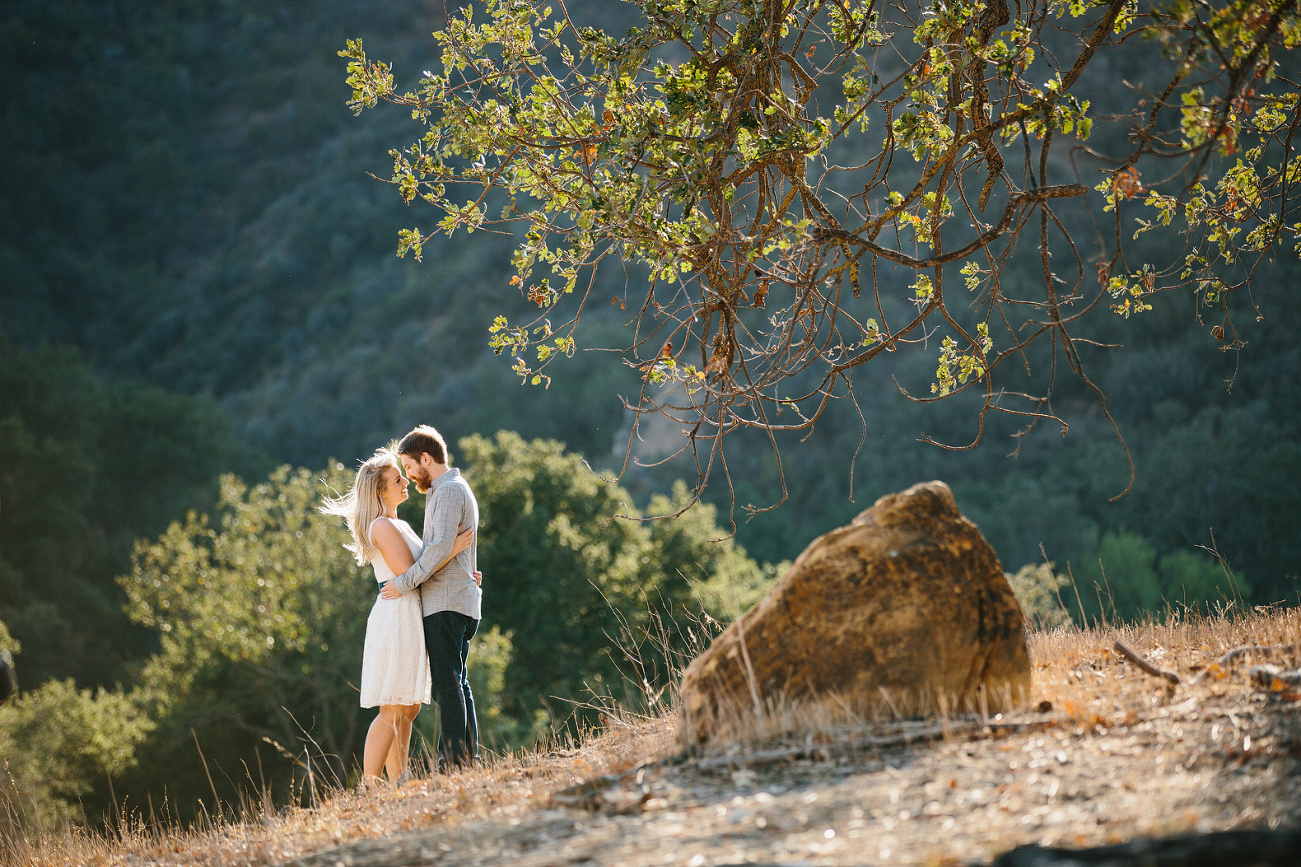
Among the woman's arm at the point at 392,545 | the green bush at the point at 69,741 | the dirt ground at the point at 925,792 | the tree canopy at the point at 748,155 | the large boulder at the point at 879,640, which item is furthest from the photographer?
the green bush at the point at 69,741

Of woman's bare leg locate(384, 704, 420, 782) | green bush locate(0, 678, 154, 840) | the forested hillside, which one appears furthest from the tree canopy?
green bush locate(0, 678, 154, 840)

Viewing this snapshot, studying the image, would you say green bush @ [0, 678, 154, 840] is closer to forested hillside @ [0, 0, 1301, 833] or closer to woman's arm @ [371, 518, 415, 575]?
forested hillside @ [0, 0, 1301, 833]

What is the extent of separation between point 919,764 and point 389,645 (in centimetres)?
290

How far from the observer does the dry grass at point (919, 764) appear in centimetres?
241

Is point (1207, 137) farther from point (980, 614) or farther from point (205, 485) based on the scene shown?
point (205, 485)

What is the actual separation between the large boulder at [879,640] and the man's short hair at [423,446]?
2.07 metres

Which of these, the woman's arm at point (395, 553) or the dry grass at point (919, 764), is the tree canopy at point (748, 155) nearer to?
the woman's arm at point (395, 553)

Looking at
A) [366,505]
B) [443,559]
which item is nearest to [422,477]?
[366,505]

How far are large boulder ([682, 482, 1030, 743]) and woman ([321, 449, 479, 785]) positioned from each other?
Result: 1.70 metres

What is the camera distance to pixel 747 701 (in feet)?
12.0

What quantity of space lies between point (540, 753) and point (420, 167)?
318 cm

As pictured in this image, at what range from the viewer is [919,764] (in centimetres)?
299

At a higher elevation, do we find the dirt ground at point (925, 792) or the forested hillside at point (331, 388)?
the forested hillside at point (331, 388)

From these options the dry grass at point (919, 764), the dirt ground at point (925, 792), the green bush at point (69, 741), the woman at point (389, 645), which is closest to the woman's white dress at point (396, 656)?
the woman at point (389, 645)
